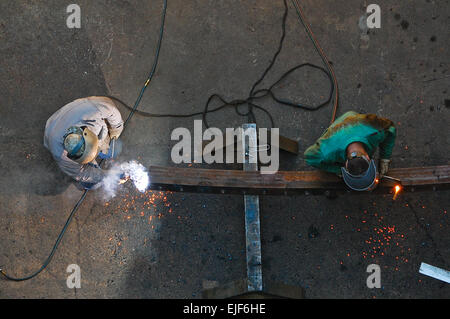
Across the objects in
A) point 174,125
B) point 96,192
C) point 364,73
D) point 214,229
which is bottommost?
point 214,229

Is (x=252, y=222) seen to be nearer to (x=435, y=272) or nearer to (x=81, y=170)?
(x=81, y=170)

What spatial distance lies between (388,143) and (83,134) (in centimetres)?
244

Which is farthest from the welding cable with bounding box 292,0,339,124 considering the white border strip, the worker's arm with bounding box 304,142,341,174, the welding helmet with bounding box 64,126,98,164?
the welding helmet with bounding box 64,126,98,164

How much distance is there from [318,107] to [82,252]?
112 inches

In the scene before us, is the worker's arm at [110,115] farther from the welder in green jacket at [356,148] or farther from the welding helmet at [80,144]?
the welder in green jacket at [356,148]

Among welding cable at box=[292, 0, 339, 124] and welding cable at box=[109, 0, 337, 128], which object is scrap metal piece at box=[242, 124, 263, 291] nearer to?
welding cable at box=[109, 0, 337, 128]

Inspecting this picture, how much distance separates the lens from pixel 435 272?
366 centimetres

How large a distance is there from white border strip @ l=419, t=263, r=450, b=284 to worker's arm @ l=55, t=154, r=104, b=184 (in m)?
3.23

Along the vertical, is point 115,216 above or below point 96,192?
below

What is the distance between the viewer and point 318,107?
12.8ft

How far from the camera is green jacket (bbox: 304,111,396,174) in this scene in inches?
111

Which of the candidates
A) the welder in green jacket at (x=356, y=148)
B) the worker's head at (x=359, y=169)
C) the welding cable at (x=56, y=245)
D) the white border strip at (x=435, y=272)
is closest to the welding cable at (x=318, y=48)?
the welder in green jacket at (x=356, y=148)

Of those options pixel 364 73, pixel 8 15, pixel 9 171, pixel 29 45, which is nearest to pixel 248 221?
pixel 364 73

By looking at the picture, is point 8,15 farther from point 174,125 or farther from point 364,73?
point 364,73
